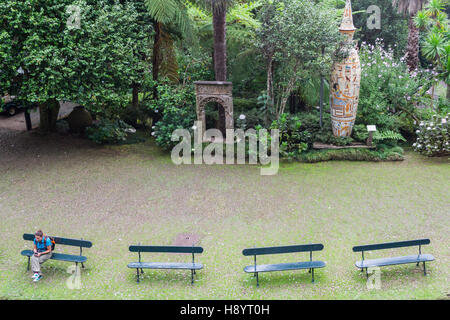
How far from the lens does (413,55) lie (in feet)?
68.9

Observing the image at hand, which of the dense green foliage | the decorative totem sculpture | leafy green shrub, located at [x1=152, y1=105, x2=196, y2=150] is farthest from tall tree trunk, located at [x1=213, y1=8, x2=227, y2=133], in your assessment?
the decorative totem sculpture

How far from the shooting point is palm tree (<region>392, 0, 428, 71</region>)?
20469 mm

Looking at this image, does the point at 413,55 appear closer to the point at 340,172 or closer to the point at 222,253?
the point at 340,172

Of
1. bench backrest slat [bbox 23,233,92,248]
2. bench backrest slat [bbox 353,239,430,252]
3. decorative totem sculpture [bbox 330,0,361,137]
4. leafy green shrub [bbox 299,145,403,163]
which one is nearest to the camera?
bench backrest slat [bbox 353,239,430,252]

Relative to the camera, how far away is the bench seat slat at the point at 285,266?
898cm

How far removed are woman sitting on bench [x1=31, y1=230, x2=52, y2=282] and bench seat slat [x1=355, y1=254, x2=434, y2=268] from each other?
594 cm

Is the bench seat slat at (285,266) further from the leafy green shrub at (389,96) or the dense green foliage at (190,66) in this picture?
the leafy green shrub at (389,96)

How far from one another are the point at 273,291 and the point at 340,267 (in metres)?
1.58

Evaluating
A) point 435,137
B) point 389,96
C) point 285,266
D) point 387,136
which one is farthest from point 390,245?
point 389,96

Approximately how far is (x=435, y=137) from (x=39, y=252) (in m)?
12.2

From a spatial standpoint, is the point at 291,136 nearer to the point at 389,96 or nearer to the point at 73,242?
the point at 389,96

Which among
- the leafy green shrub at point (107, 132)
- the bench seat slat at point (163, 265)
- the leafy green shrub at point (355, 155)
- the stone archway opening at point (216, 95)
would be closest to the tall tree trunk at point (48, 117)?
the leafy green shrub at point (107, 132)

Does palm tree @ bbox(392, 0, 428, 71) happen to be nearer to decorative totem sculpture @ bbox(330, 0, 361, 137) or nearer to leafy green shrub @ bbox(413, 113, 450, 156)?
leafy green shrub @ bbox(413, 113, 450, 156)

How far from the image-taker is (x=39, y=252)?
9203 millimetres
